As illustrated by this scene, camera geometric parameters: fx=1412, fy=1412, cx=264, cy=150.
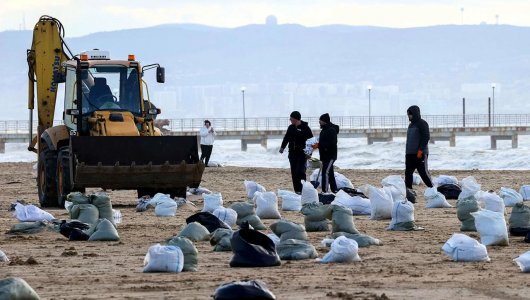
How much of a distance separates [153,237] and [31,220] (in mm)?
2055

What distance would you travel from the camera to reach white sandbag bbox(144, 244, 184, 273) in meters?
11.0

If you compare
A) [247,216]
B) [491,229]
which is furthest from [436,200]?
[491,229]

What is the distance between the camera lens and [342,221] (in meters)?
14.3

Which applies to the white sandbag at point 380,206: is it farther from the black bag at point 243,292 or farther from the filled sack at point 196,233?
the black bag at point 243,292

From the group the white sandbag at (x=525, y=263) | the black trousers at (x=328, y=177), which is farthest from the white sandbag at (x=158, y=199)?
the white sandbag at (x=525, y=263)

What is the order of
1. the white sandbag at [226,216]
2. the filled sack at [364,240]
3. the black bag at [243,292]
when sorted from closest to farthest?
the black bag at [243,292] < the filled sack at [364,240] < the white sandbag at [226,216]

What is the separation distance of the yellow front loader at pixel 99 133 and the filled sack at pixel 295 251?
23.4 feet

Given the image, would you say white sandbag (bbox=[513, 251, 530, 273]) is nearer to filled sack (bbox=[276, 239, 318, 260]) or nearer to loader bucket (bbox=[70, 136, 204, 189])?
filled sack (bbox=[276, 239, 318, 260])

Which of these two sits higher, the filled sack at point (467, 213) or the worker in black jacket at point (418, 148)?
the worker in black jacket at point (418, 148)

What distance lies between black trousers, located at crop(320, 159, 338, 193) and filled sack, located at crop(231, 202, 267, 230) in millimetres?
5025

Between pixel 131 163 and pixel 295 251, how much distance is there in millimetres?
7529

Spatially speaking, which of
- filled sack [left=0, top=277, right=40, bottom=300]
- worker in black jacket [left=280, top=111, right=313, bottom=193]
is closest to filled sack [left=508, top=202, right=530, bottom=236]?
filled sack [left=0, top=277, right=40, bottom=300]

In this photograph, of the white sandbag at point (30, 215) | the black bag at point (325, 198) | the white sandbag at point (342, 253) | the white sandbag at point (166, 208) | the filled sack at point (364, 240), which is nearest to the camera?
the white sandbag at point (342, 253)

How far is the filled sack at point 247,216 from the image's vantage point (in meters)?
15.5
